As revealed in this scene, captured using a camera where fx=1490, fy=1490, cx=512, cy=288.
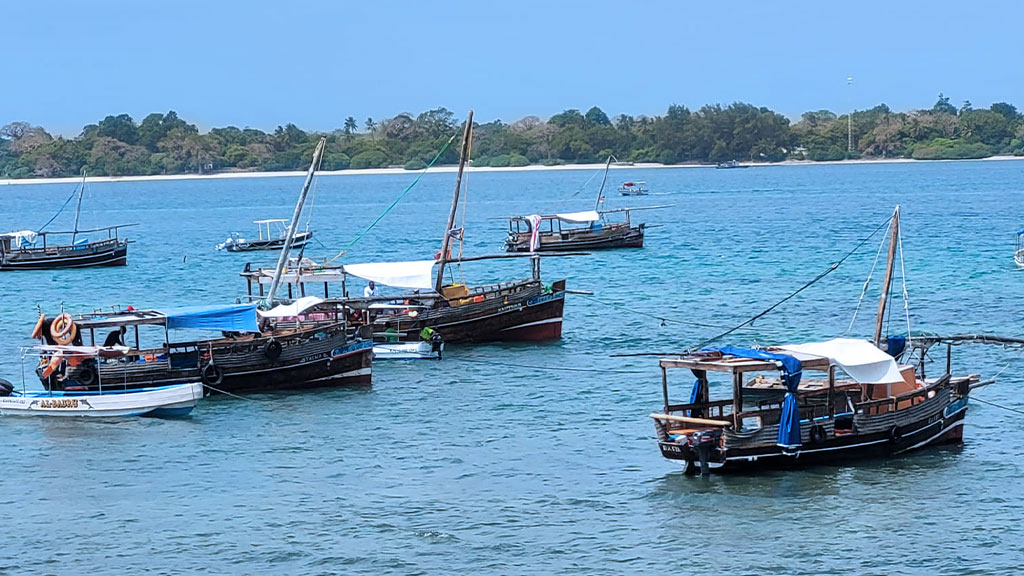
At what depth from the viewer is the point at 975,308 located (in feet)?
228

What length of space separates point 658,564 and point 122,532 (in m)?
12.6

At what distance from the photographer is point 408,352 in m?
57.2

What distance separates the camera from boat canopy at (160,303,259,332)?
48281 mm

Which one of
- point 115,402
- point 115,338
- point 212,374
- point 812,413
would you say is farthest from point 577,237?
point 812,413

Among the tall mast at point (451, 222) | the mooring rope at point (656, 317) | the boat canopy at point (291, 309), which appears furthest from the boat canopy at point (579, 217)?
the boat canopy at point (291, 309)

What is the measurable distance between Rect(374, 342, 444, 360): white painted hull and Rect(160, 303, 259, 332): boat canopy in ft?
28.0

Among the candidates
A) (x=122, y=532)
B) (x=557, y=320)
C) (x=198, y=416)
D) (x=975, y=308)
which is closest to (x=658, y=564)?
(x=122, y=532)

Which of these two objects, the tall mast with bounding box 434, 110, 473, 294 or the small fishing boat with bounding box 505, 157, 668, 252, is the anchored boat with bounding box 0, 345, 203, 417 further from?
the small fishing boat with bounding box 505, 157, 668, 252

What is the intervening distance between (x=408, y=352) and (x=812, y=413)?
2217 centimetres

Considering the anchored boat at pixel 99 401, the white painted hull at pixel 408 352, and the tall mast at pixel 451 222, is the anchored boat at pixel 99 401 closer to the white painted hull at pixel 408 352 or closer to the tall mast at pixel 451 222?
the white painted hull at pixel 408 352

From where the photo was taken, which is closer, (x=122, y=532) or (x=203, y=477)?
(x=122, y=532)

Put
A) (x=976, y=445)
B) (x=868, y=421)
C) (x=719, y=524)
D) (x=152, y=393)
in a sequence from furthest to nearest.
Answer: (x=152, y=393)
(x=976, y=445)
(x=868, y=421)
(x=719, y=524)

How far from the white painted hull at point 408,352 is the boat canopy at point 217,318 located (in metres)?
8.54

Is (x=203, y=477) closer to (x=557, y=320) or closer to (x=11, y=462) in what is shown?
(x=11, y=462)
